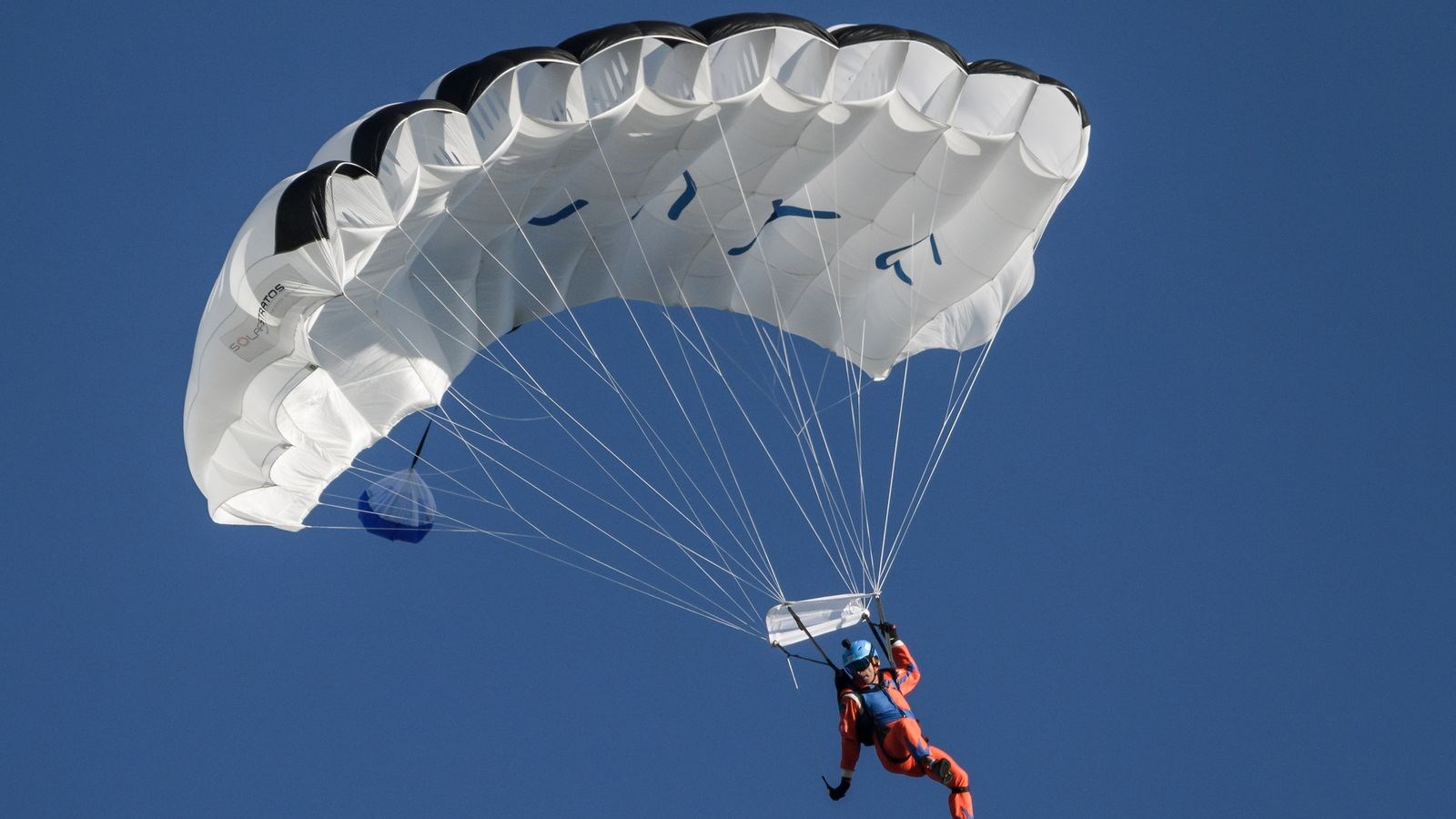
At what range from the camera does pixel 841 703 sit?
13234 millimetres

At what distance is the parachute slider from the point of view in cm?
1382

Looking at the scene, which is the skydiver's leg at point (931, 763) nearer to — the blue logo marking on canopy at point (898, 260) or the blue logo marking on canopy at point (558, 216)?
the blue logo marking on canopy at point (898, 260)

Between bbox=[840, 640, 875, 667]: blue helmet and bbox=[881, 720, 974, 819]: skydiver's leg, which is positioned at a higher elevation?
bbox=[840, 640, 875, 667]: blue helmet

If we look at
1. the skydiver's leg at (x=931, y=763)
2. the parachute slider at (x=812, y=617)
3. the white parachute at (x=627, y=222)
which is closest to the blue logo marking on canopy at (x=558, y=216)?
the white parachute at (x=627, y=222)

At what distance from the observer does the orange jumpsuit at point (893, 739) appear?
13.0 metres

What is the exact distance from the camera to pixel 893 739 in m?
13.0

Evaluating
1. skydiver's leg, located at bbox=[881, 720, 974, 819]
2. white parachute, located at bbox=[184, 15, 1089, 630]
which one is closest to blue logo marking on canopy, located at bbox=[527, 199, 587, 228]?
white parachute, located at bbox=[184, 15, 1089, 630]

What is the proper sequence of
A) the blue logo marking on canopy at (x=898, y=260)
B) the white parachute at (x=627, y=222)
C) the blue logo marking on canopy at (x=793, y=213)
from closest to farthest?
1. the white parachute at (x=627, y=222)
2. the blue logo marking on canopy at (x=793, y=213)
3. the blue logo marking on canopy at (x=898, y=260)

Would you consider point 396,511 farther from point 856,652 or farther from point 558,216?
point 856,652

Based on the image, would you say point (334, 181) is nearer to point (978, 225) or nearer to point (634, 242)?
point (634, 242)

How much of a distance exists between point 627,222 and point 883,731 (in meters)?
4.42

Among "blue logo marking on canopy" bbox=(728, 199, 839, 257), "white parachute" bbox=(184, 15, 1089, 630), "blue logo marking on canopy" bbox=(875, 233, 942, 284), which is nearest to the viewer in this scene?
"white parachute" bbox=(184, 15, 1089, 630)

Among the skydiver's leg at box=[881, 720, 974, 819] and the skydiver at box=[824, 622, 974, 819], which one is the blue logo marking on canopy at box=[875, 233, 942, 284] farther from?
the skydiver's leg at box=[881, 720, 974, 819]

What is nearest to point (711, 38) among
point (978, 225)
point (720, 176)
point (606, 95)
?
point (606, 95)
